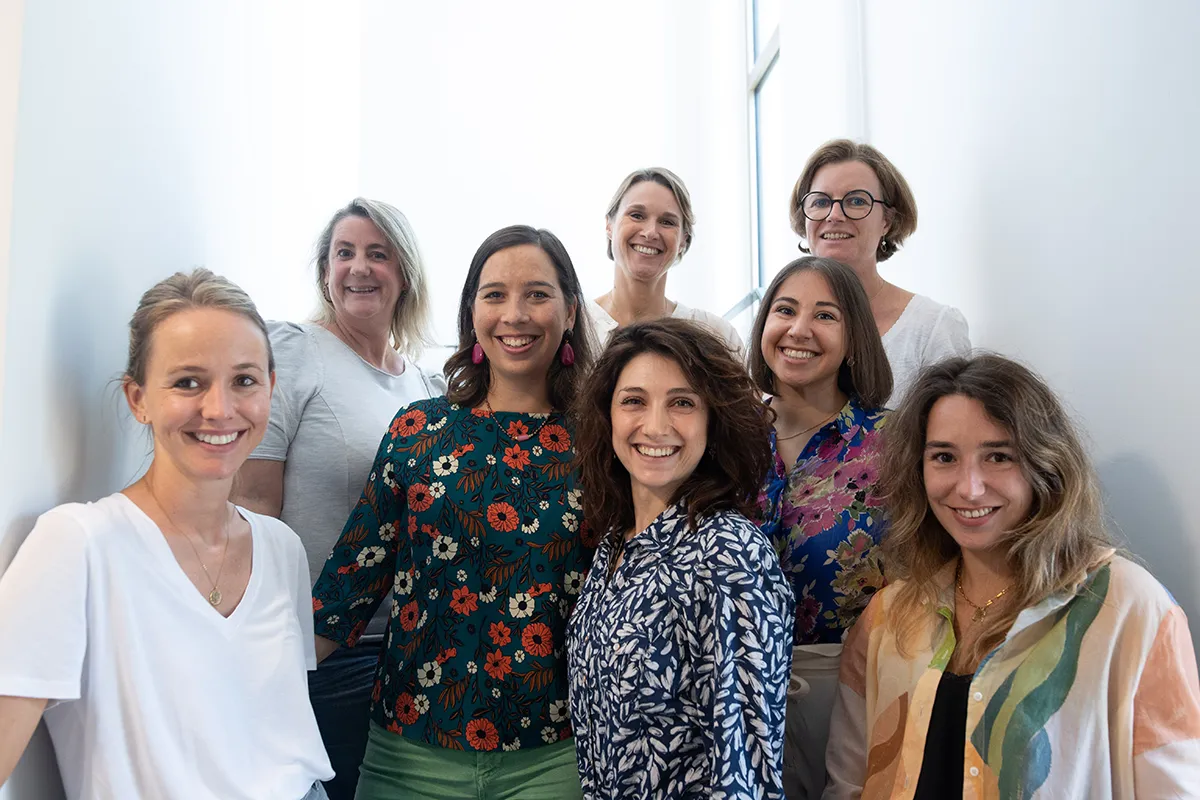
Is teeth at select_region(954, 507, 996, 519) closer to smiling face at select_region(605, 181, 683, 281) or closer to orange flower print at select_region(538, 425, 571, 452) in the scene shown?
orange flower print at select_region(538, 425, 571, 452)

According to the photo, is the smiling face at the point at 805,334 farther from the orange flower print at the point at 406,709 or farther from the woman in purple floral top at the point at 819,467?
the orange flower print at the point at 406,709

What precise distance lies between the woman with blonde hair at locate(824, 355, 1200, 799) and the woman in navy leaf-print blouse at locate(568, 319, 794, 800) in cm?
28

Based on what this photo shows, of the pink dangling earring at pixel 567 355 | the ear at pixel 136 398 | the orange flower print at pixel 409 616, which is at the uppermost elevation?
the pink dangling earring at pixel 567 355

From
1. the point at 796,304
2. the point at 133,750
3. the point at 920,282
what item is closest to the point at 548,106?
the point at 920,282

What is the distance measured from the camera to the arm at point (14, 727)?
4.09ft

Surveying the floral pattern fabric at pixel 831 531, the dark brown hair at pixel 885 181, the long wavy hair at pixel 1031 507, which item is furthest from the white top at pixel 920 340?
the long wavy hair at pixel 1031 507

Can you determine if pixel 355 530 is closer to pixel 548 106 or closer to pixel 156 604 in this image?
pixel 156 604

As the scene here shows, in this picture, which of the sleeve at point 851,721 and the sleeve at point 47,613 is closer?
the sleeve at point 47,613

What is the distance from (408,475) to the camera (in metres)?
1.94

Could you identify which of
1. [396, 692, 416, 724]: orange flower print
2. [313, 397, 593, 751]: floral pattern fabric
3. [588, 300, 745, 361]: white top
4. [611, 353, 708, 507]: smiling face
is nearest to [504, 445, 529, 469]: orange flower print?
[313, 397, 593, 751]: floral pattern fabric

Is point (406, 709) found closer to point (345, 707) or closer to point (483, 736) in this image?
point (483, 736)

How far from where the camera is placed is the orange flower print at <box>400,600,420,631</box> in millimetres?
1876

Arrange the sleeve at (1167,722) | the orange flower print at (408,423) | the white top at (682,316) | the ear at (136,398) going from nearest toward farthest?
the sleeve at (1167,722) < the ear at (136,398) < the orange flower print at (408,423) < the white top at (682,316)

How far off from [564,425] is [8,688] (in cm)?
107
